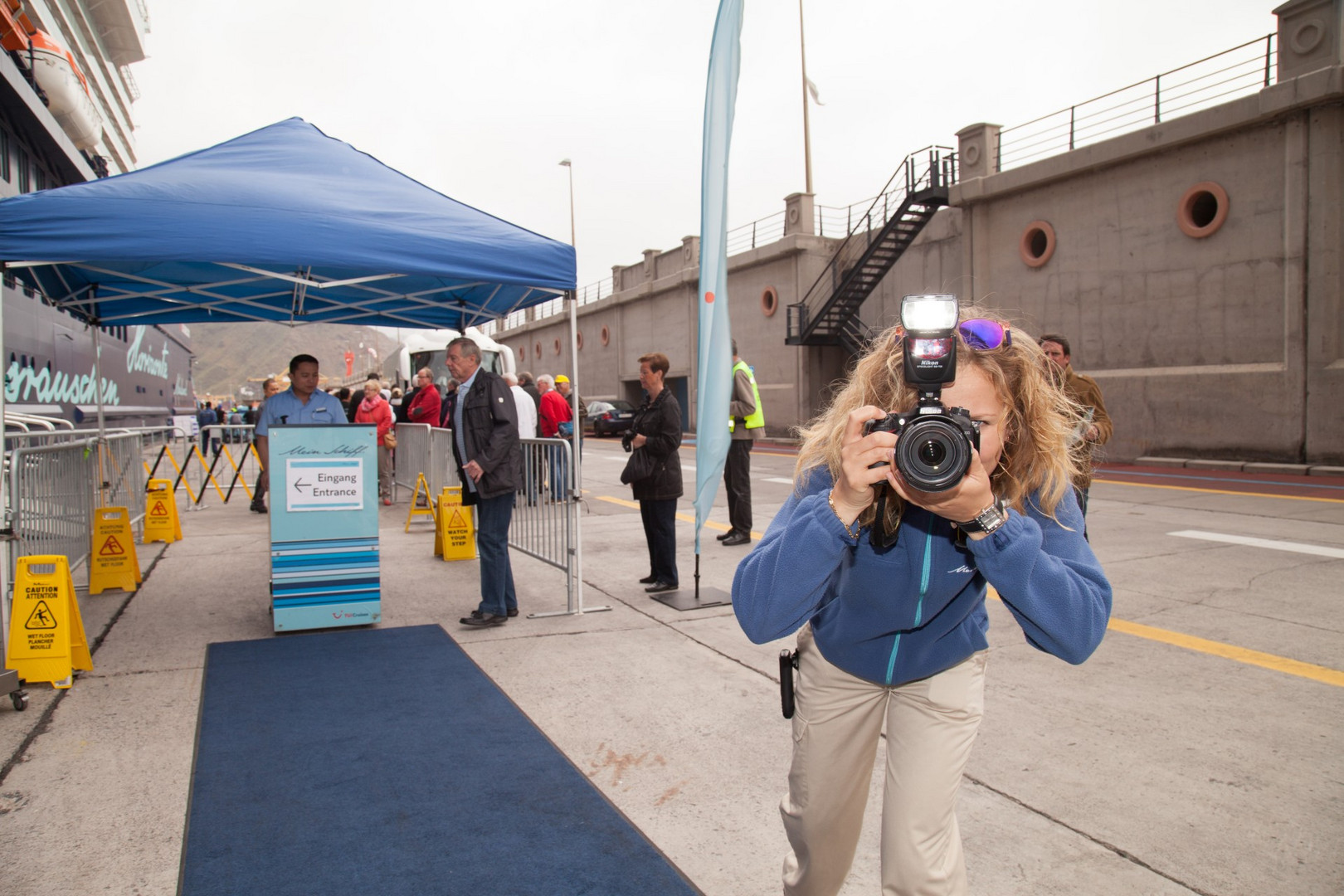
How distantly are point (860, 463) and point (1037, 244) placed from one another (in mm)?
21020

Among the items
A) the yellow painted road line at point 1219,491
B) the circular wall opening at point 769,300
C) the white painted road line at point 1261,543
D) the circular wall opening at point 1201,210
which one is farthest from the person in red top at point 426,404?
the circular wall opening at point 769,300

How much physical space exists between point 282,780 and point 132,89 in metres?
46.6

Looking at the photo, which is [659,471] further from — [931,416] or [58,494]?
[931,416]

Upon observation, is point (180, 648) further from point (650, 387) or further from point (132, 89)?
point (132, 89)

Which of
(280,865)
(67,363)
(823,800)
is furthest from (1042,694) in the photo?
(67,363)

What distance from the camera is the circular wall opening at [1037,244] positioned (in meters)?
19.5

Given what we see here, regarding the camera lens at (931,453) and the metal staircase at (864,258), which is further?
the metal staircase at (864,258)

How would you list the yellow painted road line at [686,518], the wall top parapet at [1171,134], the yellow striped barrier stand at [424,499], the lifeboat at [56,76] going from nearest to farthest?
the yellow painted road line at [686,518] → the yellow striped barrier stand at [424,499] → the wall top parapet at [1171,134] → the lifeboat at [56,76]

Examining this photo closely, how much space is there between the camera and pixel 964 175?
2180cm

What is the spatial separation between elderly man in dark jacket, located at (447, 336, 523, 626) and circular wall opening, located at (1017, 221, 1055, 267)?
1701 cm

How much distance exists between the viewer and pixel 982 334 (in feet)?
5.53

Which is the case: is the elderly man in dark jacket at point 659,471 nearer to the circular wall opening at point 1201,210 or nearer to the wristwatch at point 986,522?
the wristwatch at point 986,522

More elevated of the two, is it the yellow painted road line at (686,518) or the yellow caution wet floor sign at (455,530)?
the yellow caution wet floor sign at (455,530)

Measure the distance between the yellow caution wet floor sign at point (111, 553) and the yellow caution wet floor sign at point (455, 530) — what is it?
2603 millimetres
